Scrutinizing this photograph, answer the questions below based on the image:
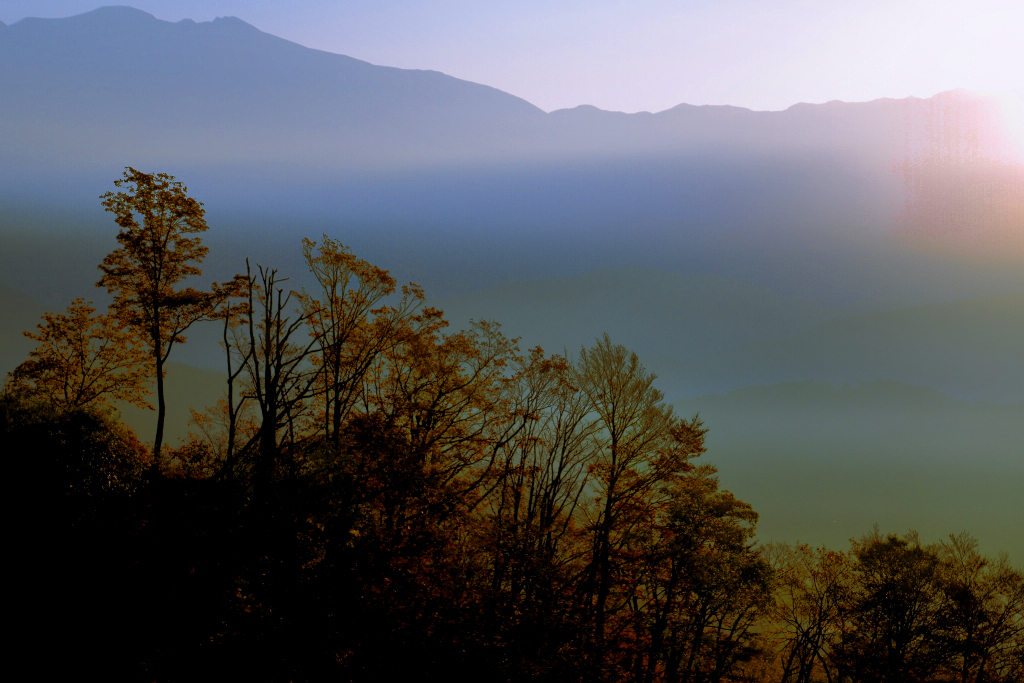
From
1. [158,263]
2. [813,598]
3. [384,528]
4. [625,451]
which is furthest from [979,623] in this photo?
[158,263]

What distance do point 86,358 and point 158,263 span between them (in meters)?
9.33

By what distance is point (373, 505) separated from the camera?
60.0 feet

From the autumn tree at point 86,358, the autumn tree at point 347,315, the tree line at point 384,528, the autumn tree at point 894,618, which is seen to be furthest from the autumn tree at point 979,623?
the autumn tree at point 86,358

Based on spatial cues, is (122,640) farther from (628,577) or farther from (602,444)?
(628,577)

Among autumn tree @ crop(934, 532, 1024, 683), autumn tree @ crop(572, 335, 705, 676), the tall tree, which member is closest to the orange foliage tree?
the tall tree

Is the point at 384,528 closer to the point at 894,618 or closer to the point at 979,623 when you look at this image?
the point at 894,618

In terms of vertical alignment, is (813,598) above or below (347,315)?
below

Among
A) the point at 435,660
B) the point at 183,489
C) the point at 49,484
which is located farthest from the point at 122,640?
the point at 435,660

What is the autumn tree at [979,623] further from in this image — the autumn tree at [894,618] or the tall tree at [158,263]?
the tall tree at [158,263]

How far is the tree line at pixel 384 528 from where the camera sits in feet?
49.6

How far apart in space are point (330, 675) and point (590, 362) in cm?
1461

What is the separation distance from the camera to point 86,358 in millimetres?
26922

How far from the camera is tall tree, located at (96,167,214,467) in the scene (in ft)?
68.4

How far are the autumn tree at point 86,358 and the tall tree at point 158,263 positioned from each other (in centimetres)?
440
